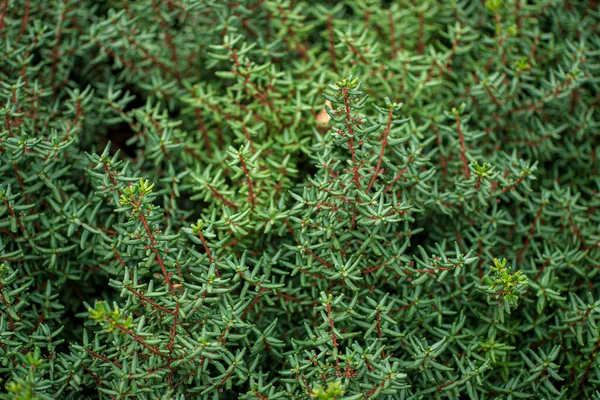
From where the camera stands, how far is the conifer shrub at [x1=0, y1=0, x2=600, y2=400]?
7.85 ft

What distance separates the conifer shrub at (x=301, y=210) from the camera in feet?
7.85

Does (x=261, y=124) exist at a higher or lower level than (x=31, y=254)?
higher

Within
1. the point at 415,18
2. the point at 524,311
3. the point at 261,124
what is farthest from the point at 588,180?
the point at 261,124

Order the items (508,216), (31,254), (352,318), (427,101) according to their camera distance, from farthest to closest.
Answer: (427,101) < (508,216) < (31,254) < (352,318)

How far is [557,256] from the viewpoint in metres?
2.78

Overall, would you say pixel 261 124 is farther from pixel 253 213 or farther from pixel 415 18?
pixel 415 18

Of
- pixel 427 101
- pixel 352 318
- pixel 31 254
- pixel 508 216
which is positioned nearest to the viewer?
pixel 352 318

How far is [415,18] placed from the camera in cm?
348

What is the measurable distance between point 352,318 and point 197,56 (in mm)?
1842

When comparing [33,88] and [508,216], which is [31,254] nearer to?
[33,88]

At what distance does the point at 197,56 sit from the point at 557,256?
7.47 feet

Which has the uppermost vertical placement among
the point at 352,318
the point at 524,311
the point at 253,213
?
the point at 253,213

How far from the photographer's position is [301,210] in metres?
2.55

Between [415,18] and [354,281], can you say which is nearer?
[354,281]
